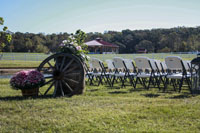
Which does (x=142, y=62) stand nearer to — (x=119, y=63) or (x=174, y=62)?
(x=119, y=63)

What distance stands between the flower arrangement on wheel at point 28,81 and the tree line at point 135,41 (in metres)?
47.9

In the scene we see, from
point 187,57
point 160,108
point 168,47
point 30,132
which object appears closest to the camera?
point 30,132

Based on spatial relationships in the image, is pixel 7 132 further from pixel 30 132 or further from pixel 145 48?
pixel 145 48

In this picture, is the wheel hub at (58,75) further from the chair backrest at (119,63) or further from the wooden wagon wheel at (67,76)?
the chair backrest at (119,63)

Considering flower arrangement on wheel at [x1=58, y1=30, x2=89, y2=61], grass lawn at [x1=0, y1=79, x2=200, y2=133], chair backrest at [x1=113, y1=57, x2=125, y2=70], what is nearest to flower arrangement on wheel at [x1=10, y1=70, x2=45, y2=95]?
grass lawn at [x1=0, y1=79, x2=200, y2=133]

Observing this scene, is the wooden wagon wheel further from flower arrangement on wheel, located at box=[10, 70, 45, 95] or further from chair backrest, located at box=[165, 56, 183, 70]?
chair backrest, located at box=[165, 56, 183, 70]

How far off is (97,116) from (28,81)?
2.51 m

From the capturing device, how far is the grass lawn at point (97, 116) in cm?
381

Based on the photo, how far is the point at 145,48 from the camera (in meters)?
72.1

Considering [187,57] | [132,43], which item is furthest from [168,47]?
[187,57]

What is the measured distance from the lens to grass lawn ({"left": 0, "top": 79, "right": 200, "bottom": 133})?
381cm

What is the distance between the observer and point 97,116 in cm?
439

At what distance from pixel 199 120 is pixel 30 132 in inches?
102

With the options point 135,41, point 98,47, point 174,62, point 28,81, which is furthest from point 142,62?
point 135,41
